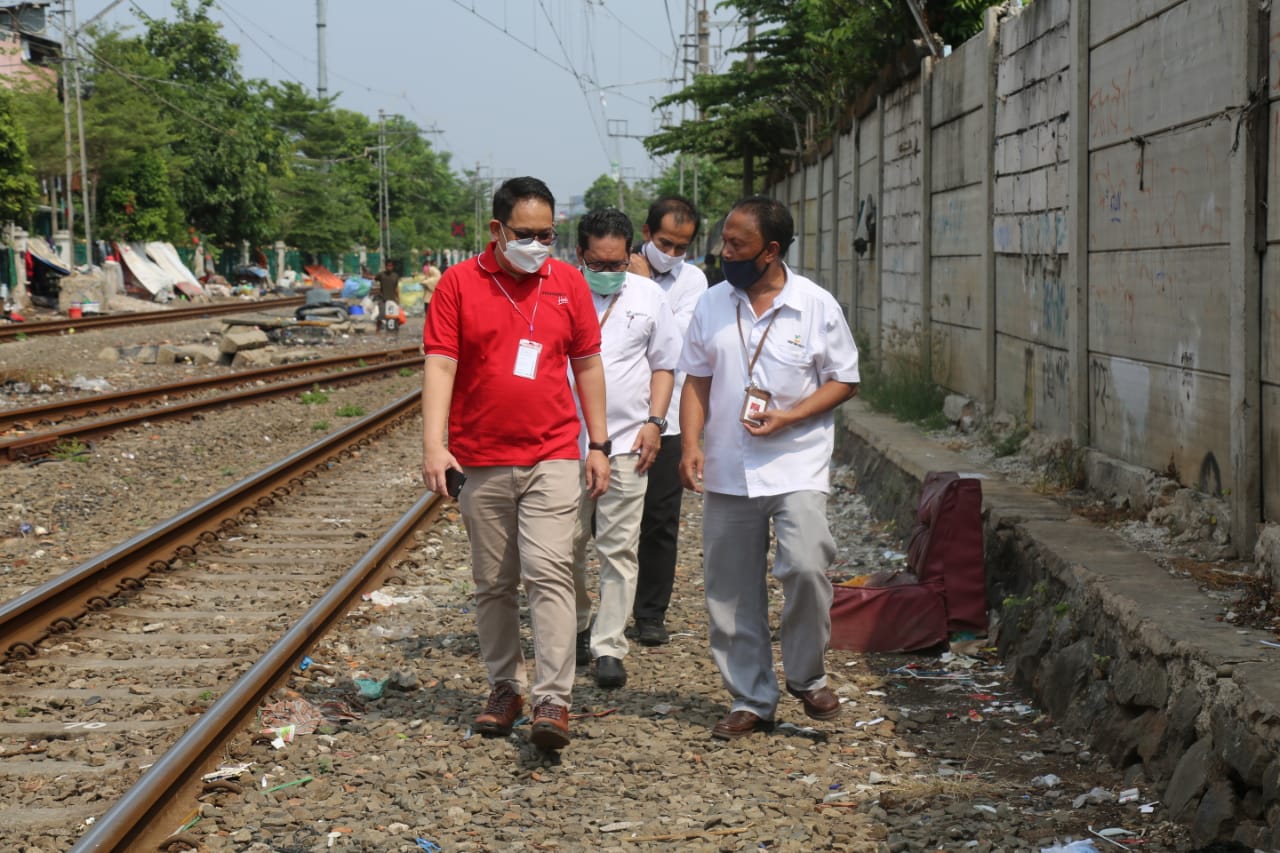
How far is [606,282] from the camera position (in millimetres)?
6094

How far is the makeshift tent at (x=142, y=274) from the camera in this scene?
49531mm

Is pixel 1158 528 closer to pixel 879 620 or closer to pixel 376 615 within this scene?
pixel 879 620

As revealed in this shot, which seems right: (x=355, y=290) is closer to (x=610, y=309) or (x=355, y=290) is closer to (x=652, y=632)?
(x=652, y=632)

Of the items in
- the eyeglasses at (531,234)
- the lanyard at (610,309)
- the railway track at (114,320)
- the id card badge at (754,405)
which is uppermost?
the eyeglasses at (531,234)

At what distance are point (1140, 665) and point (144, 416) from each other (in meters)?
12.1

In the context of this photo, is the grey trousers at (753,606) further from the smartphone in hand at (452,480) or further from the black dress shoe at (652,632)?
the black dress shoe at (652,632)

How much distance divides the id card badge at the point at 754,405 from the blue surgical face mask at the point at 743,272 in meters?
0.39

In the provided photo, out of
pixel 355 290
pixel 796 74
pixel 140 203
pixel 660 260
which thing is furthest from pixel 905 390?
pixel 140 203

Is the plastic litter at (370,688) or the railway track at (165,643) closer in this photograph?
the railway track at (165,643)

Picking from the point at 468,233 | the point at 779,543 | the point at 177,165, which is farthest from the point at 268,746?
the point at 468,233

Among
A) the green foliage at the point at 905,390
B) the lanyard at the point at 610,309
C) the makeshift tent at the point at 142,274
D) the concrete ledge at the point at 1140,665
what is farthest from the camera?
the makeshift tent at the point at 142,274

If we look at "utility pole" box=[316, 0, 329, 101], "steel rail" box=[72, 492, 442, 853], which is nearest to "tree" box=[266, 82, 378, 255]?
"utility pole" box=[316, 0, 329, 101]

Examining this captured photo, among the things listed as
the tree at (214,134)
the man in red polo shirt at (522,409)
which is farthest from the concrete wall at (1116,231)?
the tree at (214,134)

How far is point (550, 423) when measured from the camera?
5184mm
